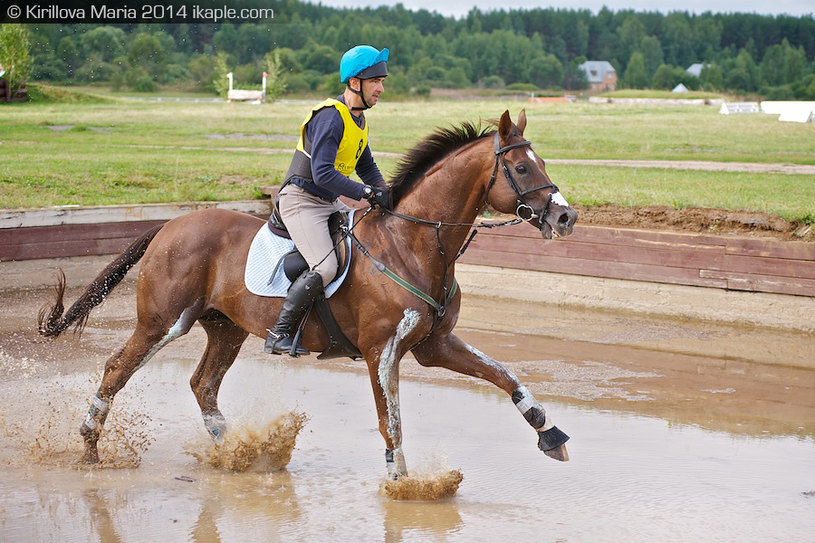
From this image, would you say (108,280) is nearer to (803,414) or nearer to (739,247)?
(803,414)

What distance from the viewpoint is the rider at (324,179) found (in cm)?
627

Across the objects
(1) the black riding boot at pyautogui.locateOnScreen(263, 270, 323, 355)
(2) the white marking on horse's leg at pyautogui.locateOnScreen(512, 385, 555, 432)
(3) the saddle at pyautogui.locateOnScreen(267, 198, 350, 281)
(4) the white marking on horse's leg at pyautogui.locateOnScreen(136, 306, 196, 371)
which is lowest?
(2) the white marking on horse's leg at pyautogui.locateOnScreen(512, 385, 555, 432)

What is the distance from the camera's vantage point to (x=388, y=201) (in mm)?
6465

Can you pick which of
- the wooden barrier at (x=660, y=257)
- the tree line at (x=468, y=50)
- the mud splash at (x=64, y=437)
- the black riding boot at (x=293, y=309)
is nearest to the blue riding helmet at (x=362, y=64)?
the black riding boot at (x=293, y=309)

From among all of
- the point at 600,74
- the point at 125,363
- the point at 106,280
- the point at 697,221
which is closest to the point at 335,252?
the point at 125,363

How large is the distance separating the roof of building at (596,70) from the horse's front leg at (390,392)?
160854 mm

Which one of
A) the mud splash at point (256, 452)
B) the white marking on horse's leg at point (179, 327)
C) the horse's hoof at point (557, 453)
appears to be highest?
the white marking on horse's leg at point (179, 327)

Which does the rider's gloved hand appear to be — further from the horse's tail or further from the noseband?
the horse's tail

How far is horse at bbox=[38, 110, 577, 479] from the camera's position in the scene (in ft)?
20.1

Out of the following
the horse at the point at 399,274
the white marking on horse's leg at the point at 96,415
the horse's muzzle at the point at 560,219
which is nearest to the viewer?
the horse's muzzle at the point at 560,219

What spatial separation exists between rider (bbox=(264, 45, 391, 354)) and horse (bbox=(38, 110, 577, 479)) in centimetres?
17

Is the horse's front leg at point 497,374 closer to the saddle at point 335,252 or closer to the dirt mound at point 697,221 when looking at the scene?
the saddle at point 335,252

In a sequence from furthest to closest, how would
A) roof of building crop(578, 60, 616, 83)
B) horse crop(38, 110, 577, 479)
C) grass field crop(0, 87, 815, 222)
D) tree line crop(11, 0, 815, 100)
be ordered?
1. roof of building crop(578, 60, 616, 83)
2. tree line crop(11, 0, 815, 100)
3. grass field crop(0, 87, 815, 222)
4. horse crop(38, 110, 577, 479)

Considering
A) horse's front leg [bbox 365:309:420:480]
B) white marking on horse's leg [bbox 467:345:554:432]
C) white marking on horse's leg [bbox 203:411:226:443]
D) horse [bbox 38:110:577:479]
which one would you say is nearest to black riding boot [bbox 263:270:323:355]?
horse [bbox 38:110:577:479]
